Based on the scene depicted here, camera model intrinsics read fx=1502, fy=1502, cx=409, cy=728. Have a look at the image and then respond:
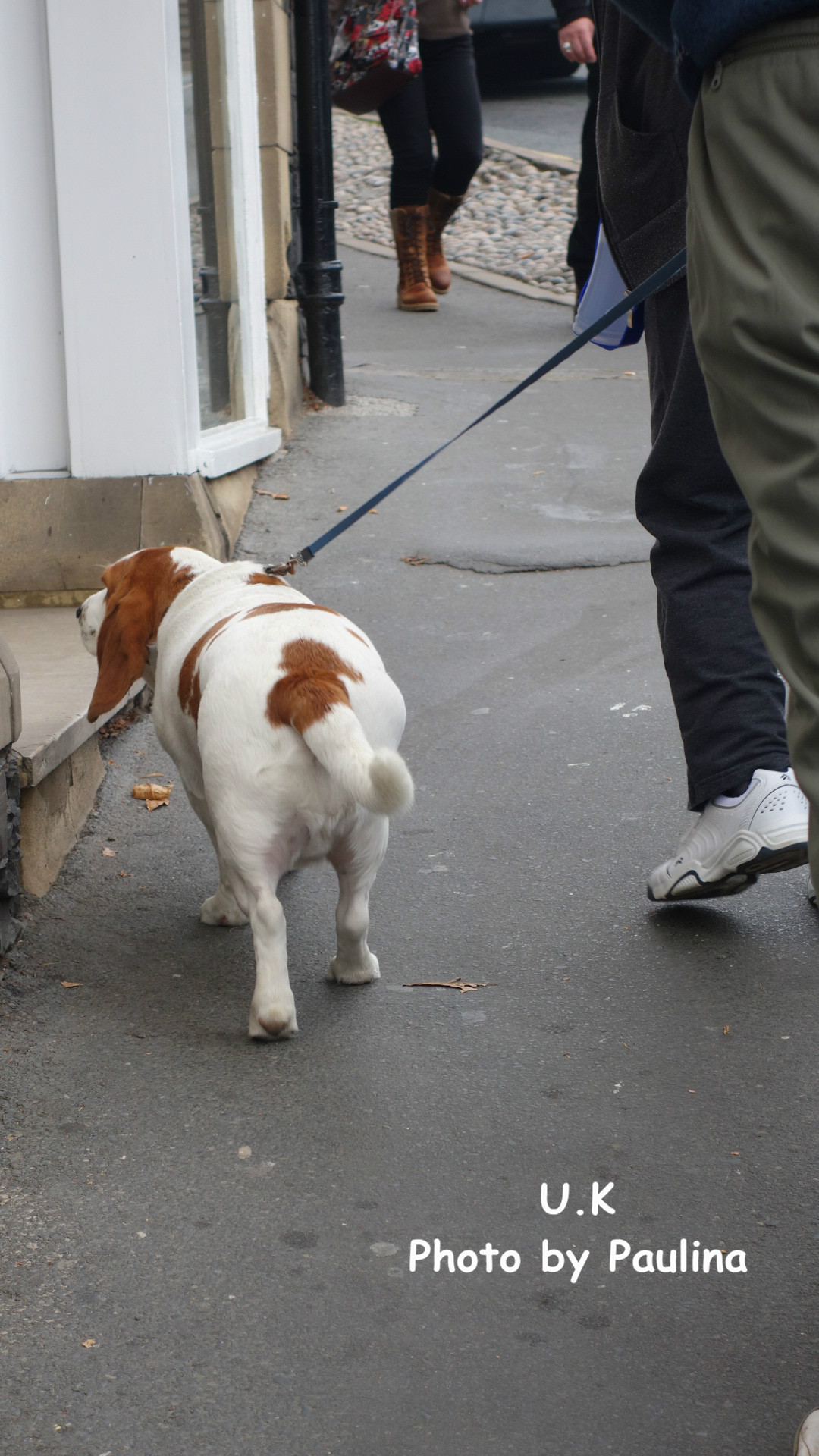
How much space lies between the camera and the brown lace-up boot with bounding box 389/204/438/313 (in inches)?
345

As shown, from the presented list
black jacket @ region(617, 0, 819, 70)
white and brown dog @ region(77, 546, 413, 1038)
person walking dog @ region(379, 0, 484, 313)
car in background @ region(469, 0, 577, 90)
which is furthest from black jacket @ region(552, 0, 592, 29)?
car in background @ region(469, 0, 577, 90)

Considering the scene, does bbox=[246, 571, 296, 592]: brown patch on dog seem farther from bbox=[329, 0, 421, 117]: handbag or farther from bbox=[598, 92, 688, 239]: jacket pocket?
bbox=[329, 0, 421, 117]: handbag

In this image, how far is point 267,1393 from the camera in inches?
69.6

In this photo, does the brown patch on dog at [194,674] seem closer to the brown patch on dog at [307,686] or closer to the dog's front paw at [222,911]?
the brown patch on dog at [307,686]

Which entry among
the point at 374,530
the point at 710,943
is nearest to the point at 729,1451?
the point at 710,943

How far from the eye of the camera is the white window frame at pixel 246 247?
223 inches

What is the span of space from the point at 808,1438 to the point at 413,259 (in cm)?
858

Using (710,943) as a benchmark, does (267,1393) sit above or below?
above

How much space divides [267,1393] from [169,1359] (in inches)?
5.3

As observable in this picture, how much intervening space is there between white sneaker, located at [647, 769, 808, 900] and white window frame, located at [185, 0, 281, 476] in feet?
9.31

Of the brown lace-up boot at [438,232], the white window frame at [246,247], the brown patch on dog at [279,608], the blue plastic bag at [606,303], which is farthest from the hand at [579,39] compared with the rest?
the brown patch on dog at [279,608]

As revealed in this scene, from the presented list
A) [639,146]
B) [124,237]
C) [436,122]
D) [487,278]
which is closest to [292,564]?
[639,146]

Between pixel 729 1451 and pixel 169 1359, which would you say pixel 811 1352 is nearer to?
pixel 729 1451

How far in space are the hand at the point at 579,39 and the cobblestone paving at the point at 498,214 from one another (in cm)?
239
